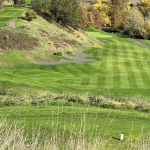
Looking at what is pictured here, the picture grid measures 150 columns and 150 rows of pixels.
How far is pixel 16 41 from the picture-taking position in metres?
41.6

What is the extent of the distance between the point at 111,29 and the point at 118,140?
10125 centimetres

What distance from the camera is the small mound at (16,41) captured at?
3984 cm

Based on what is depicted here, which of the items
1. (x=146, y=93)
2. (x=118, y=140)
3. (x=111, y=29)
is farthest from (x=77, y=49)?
(x=111, y=29)

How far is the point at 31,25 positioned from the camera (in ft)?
166

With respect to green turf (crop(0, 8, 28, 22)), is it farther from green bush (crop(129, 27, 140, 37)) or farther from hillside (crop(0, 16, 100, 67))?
green bush (crop(129, 27, 140, 37))

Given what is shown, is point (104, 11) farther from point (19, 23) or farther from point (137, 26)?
point (19, 23)

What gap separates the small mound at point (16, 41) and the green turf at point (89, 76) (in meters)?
2.29

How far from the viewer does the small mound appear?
39844mm

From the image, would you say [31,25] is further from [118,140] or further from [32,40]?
[118,140]

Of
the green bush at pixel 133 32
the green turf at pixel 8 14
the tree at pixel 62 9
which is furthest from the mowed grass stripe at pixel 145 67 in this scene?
the green bush at pixel 133 32

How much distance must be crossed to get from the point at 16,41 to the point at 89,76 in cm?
1773

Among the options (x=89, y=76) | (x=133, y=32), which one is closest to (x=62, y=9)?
(x=89, y=76)

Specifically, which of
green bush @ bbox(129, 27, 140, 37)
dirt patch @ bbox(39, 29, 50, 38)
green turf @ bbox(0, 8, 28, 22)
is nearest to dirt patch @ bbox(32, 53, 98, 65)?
dirt patch @ bbox(39, 29, 50, 38)

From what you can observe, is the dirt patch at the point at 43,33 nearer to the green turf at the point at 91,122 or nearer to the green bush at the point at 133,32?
the green turf at the point at 91,122
